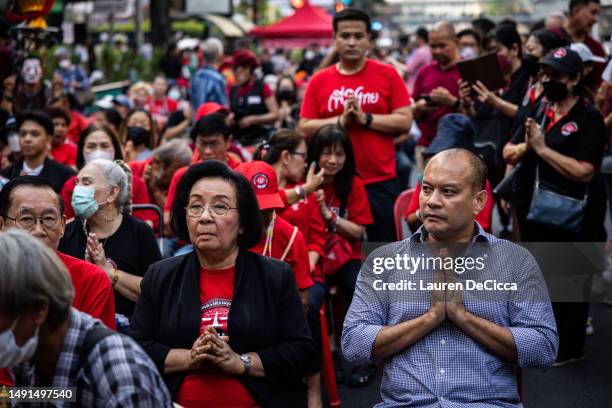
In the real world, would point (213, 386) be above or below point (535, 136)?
below

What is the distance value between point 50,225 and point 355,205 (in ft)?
9.36

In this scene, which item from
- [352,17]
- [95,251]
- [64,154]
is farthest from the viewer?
[64,154]

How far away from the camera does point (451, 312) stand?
373cm

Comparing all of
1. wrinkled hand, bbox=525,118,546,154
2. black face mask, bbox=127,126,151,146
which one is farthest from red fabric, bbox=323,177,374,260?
black face mask, bbox=127,126,151,146

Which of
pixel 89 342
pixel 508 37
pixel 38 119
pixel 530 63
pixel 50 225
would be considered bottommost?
pixel 89 342

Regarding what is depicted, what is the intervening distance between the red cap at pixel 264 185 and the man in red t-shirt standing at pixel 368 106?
1.91m

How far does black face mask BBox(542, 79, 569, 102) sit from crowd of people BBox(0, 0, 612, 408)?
11mm

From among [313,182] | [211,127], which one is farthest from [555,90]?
[211,127]

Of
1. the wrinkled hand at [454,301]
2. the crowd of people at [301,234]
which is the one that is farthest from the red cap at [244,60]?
the wrinkled hand at [454,301]

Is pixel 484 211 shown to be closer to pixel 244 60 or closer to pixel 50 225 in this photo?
pixel 50 225

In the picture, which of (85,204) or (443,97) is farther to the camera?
(443,97)

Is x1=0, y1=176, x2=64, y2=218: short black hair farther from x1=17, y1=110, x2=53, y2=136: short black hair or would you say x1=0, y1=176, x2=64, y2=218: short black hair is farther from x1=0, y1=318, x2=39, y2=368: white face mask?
x1=17, y1=110, x2=53, y2=136: short black hair

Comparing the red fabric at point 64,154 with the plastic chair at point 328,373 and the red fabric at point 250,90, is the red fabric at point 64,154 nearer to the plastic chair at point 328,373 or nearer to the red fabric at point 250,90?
the red fabric at point 250,90

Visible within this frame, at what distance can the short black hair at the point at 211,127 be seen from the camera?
6973 mm
